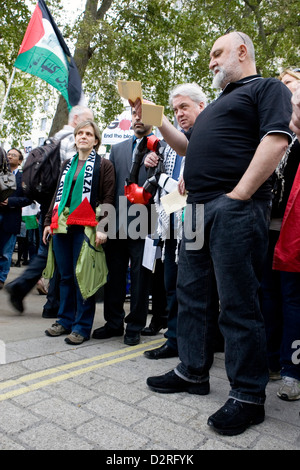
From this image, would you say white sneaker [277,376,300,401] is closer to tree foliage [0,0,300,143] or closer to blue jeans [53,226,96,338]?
blue jeans [53,226,96,338]

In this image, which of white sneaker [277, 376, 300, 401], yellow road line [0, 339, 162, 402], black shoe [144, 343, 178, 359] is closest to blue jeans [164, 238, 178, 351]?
black shoe [144, 343, 178, 359]

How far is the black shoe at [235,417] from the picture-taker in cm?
198

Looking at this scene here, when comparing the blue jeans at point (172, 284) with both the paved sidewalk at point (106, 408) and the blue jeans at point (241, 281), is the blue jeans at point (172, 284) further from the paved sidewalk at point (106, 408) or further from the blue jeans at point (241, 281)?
the blue jeans at point (241, 281)

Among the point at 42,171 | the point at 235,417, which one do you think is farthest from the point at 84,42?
the point at 235,417

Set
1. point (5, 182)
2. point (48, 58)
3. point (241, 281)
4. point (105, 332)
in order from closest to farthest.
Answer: point (241, 281), point (105, 332), point (5, 182), point (48, 58)

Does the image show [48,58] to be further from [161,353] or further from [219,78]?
[161,353]

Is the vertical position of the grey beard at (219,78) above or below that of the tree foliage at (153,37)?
below

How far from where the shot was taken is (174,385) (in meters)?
2.47

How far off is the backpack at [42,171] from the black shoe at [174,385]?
2.42 m

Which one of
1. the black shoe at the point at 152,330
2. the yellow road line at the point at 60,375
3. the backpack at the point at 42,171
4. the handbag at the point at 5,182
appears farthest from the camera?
the handbag at the point at 5,182

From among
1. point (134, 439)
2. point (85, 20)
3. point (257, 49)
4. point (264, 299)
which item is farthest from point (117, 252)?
point (257, 49)

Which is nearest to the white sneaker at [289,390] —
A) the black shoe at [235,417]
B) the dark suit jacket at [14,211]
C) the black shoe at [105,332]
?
the black shoe at [235,417]

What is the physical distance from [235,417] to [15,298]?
9.15 feet

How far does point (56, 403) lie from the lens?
220 centimetres
